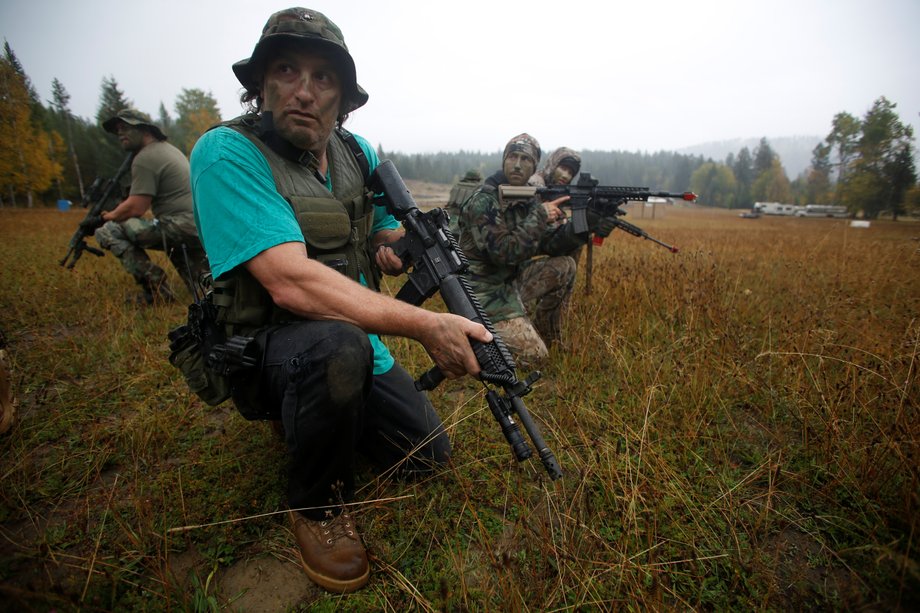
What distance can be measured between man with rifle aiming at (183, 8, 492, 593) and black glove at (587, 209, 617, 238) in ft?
11.8

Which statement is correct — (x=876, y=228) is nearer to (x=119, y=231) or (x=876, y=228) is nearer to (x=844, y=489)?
(x=844, y=489)

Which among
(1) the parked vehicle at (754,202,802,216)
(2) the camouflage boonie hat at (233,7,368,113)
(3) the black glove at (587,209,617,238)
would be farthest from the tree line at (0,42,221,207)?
(1) the parked vehicle at (754,202,802,216)

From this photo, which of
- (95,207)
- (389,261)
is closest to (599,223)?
(389,261)

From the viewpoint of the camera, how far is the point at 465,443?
9.04 feet

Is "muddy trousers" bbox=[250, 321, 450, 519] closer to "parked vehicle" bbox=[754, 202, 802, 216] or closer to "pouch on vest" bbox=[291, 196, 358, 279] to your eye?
"pouch on vest" bbox=[291, 196, 358, 279]

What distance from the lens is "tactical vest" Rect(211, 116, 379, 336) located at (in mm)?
2131

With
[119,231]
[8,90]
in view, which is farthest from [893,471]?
[119,231]

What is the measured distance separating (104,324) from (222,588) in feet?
14.4

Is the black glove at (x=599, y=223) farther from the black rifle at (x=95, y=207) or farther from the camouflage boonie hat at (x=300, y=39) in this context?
the black rifle at (x=95, y=207)

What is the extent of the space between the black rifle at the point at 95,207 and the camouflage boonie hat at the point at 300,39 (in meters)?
5.54

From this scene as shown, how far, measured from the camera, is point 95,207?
6.43 metres

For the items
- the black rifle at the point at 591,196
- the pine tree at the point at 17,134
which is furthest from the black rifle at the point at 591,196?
the pine tree at the point at 17,134

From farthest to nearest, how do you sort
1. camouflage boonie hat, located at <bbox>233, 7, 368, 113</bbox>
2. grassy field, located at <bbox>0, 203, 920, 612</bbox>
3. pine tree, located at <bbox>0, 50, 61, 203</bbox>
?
pine tree, located at <bbox>0, 50, 61, 203</bbox> < camouflage boonie hat, located at <bbox>233, 7, 368, 113</bbox> < grassy field, located at <bbox>0, 203, 920, 612</bbox>

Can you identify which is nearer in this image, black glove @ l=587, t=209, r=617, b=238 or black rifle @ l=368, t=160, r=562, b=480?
black rifle @ l=368, t=160, r=562, b=480
